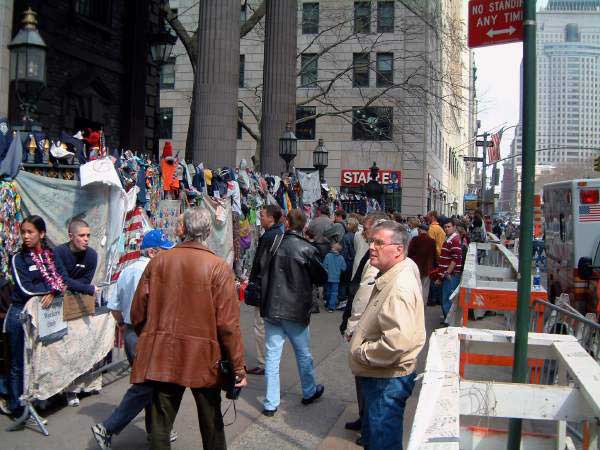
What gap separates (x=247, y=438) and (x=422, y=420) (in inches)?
127

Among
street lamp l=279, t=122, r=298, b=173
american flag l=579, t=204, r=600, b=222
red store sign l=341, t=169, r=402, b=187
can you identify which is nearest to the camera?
american flag l=579, t=204, r=600, b=222

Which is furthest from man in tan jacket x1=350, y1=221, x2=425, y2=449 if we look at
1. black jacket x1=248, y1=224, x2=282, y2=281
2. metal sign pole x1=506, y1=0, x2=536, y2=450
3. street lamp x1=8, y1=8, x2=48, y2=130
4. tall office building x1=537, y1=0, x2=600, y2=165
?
tall office building x1=537, y1=0, x2=600, y2=165

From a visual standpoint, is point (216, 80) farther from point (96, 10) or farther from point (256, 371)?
point (256, 371)

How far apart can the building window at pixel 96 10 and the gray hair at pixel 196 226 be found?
573 inches

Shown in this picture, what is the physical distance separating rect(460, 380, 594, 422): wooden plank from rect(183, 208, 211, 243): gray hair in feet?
6.38

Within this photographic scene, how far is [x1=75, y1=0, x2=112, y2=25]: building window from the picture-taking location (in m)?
17.3

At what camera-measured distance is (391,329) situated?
379 cm

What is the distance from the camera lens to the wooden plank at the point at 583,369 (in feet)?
9.97

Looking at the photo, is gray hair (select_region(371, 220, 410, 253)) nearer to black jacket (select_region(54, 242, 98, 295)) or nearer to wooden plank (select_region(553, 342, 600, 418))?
wooden plank (select_region(553, 342, 600, 418))

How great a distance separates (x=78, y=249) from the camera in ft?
20.6

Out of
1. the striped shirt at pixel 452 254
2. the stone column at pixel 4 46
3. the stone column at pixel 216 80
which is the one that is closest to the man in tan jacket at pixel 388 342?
the striped shirt at pixel 452 254

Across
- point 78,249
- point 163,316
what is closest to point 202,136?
point 78,249

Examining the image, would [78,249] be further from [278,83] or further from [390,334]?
[278,83]

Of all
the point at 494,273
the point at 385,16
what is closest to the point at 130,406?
the point at 494,273
